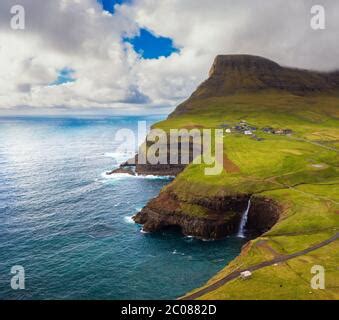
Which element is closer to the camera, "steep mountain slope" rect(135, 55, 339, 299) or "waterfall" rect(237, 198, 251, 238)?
"steep mountain slope" rect(135, 55, 339, 299)

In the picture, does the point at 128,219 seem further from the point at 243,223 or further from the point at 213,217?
the point at 243,223

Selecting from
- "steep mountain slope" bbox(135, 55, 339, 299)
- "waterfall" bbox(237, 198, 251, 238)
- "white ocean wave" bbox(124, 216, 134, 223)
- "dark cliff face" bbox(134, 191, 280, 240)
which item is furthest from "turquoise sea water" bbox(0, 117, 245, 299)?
"steep mountain slope" bbox(135, 55, 339, 299)

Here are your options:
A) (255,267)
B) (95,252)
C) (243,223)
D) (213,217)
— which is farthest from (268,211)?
(95,252)

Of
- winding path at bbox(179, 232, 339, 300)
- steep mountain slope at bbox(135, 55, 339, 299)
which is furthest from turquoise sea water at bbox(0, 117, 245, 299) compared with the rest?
winding path at bbox(179, 232, 339, 300)

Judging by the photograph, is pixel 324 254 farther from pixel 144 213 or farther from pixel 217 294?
pixel 144 213

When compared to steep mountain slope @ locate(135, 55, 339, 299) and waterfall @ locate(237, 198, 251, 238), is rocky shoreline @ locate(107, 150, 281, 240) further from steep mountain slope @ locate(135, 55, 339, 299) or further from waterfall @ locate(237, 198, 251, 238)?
waterfall @ locate(237, 198, 251, 238)

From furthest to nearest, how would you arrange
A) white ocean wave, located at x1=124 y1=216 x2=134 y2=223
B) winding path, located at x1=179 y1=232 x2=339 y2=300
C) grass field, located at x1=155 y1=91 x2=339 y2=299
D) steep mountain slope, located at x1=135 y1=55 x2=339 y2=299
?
white ocean wave, located at x1=124 y1=216 x2=134 y2=223
steep mountain slope, located at x1=135 y1=55 x2=339 y2=299
winding path, located at x1=179 y1=232 x2=339 y2=300
grass field, located at x1=155 y1=91 x2=339 y2=299

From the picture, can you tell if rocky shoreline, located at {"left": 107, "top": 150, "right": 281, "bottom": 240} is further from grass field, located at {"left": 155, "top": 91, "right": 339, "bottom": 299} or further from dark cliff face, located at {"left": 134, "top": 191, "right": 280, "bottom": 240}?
grass field, located at {"left": 155, "top": 91, "right": 339, "bottom": 299}

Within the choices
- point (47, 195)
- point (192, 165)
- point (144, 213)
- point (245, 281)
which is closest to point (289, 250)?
point (245, 281)

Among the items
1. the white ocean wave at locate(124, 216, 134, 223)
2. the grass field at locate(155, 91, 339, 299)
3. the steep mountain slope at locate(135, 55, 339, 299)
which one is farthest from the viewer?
the white ocean wave at locate(124, 216, 134, 223)

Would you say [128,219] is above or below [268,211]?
below

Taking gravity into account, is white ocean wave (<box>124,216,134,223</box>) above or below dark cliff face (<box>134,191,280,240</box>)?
below
